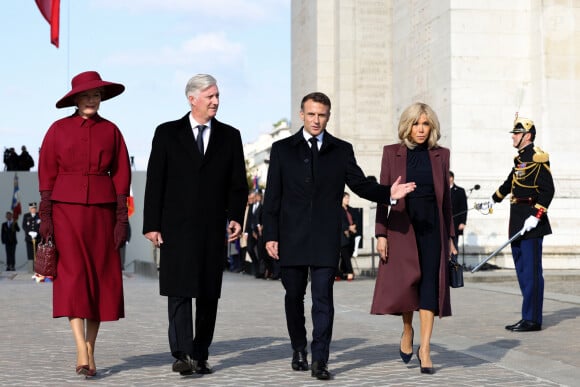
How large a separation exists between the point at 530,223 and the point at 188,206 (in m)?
4.46

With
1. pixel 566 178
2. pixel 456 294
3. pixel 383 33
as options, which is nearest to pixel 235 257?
pixel 383 33

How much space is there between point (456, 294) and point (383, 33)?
16603mm

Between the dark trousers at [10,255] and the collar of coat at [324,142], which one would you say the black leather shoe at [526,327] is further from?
the dark trousers at [10,255]

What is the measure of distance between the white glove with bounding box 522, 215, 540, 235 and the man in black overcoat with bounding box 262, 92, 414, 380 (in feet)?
11.9

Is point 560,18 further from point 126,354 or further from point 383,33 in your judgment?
point 126,354

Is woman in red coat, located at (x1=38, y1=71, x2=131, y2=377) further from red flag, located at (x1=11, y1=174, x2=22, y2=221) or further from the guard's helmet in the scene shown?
red flag, located at (x1=11, y1=174, x2=22, y2=221)

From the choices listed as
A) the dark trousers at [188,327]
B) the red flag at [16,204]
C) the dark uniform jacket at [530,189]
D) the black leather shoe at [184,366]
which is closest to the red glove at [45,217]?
the dark trousers at [188,327]

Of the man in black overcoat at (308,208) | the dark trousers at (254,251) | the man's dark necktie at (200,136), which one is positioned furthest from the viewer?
the dark trousers at (254,251)

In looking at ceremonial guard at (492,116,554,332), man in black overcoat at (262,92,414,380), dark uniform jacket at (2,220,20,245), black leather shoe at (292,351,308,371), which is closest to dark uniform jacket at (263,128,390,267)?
man in black overcoat at (262,92,414,380)

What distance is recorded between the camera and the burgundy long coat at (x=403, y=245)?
860cm

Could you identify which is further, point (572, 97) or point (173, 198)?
point (572, 97)

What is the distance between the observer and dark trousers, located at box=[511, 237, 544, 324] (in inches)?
466

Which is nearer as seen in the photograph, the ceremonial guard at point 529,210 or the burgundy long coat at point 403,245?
the burgundy long coat at point 403,245

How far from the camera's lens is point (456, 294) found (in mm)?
17094
